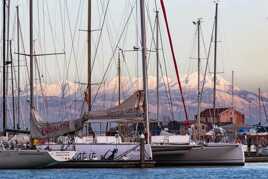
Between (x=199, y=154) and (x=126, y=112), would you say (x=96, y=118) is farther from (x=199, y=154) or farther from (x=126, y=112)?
(x=199, y=154)

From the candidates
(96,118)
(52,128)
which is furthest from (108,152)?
(52,128)

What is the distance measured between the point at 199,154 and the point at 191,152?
2.02 feet

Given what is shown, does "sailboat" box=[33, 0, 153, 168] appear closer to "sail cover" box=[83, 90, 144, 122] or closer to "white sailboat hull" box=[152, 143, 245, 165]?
"sail cover" box=[83, 90, 144, 122]

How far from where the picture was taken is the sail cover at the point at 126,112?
7512 centimetres

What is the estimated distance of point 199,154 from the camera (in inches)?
3123

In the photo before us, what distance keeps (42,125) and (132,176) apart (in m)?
11.2

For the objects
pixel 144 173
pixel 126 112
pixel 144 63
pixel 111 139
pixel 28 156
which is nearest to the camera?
pixel 144 173

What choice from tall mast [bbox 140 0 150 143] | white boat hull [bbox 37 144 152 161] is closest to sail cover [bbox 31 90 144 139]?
tall mast [bbox 140 0 150 143]

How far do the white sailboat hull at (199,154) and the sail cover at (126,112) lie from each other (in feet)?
12.8

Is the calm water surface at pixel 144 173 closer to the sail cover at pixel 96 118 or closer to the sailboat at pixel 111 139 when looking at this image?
the sailboat at pixel 111 139

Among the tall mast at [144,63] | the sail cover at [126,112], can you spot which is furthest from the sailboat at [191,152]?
the tall mast at [144,63]

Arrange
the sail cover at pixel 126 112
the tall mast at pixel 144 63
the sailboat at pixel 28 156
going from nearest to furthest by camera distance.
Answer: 1. the sailboat at pixel 28 156
2. the tall mast at pixel 144 63
3. the sail cover at pixel 126 112

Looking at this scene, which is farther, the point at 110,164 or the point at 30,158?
the point at 110,164

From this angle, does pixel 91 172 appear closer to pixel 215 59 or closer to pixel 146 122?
pixel 146 122
